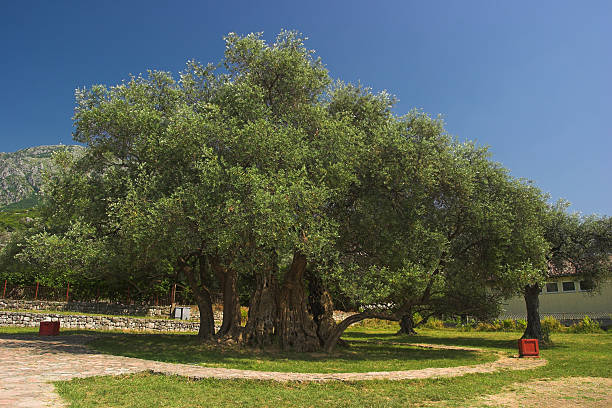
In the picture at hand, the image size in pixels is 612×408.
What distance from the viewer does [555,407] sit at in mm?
10211

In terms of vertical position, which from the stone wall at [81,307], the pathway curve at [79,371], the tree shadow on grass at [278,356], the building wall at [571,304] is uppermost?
the building wall at [571,304]

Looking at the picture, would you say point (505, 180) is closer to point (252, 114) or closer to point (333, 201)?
point (333, 201)

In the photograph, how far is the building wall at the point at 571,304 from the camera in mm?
45781

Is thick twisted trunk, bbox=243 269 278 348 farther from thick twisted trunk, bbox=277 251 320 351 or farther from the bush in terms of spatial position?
the bush

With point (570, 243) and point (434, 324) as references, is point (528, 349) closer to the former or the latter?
point (570, 243)

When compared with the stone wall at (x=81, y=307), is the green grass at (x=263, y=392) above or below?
below

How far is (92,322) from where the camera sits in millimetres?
31312

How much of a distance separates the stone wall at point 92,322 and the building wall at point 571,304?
33579 millimetres

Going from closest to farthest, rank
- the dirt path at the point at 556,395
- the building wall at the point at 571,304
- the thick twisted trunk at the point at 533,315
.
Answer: the dirt path at the point at 556,395
the thick twisted trunk at the point at 533,315
the building wall at the point at 571,304

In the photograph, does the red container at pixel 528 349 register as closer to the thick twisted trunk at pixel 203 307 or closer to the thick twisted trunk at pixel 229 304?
the thick twisted trunk at pixel 229 304

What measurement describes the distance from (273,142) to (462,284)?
39.8ft

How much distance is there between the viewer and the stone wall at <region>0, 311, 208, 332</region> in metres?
30.3

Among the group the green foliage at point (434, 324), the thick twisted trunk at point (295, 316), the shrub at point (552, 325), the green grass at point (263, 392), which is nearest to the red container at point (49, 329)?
the thick twisted trunk at point (295, 316)

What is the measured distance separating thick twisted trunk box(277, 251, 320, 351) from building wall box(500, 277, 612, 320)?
3093cm
